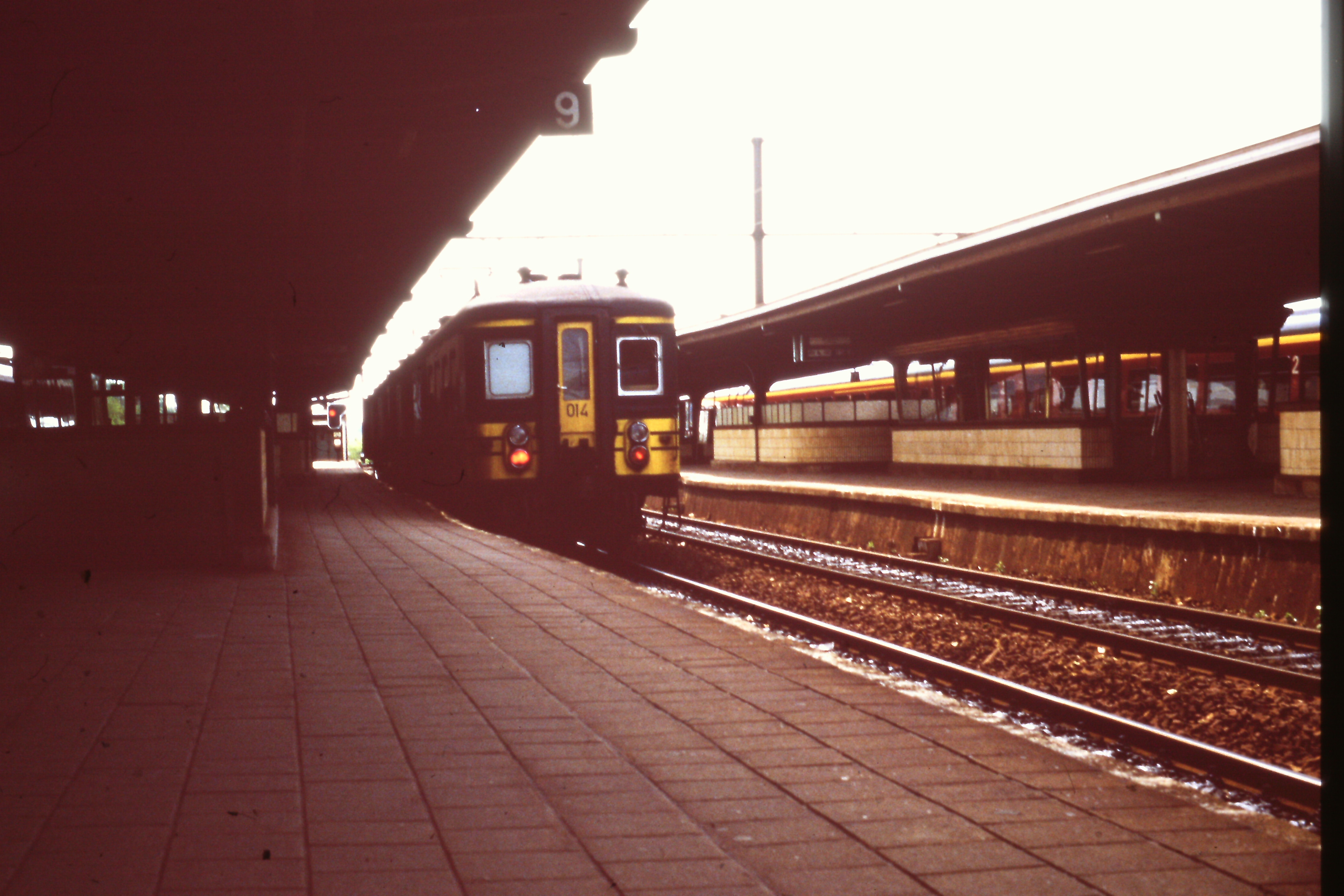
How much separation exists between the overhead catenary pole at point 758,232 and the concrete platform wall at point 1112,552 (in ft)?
14.1

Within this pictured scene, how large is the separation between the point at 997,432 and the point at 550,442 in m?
7.99

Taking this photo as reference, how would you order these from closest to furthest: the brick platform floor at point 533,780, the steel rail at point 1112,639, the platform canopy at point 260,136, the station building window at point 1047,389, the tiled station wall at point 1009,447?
the brick platform floor at point 533,780 < the platform canopy at point 260,136 < the steel rail at point 1112,639 < the tiled station wall at point 1009,447 < the station building window at point 1047,389

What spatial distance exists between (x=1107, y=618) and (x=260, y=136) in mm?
6348

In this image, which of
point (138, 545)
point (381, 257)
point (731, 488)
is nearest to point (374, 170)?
point (381, 257)

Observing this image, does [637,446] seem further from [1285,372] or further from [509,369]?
[1285,372]

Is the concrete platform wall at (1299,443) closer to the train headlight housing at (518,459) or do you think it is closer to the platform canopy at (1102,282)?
the platform canopy at (1102,282)

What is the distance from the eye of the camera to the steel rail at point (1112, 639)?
6.38m

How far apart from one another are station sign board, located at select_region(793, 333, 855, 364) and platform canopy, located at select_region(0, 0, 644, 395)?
31.9 ft

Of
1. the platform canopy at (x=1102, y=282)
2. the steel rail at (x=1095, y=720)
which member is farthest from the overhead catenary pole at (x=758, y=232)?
the steel rail at (x=1095, y=720)

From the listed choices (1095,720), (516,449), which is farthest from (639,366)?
(1095,720)

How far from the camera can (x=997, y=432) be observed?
19016 millimetres

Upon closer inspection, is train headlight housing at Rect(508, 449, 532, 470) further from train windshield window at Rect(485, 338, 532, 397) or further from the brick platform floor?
the brick platform floor

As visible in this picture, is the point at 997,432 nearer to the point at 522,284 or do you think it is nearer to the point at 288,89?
the point at 522,284

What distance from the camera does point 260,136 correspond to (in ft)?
26.3
